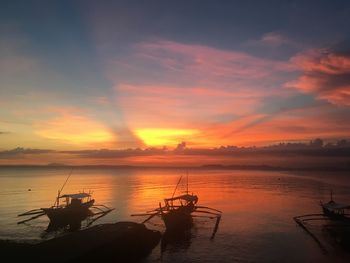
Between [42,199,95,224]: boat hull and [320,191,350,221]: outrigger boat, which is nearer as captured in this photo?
[42,199,95,224]: boat hull

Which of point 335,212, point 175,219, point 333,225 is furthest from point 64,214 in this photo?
point 335,212

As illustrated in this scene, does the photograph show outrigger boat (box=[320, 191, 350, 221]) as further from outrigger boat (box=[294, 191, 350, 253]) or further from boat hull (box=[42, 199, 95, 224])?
boat hull (box=[42, 199, 95, 224])

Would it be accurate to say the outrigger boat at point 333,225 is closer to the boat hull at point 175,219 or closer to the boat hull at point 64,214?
the boat hull at point 175,219

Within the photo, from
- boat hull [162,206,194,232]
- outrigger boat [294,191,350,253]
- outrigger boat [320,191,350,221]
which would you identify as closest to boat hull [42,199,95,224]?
boat hull [162,206,194,232]

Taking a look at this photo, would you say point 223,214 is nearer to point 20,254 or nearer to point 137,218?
point 137,218

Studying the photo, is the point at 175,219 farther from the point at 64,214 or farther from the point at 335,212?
the point at 335,212

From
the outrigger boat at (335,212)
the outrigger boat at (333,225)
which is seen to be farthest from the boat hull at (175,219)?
the outrigger boat at (335,212)

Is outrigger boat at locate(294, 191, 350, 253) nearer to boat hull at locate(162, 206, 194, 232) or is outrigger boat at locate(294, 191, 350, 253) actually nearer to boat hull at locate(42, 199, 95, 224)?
boat hull at locate(162, 206, 194, 232)

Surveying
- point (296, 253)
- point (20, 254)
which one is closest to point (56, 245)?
point (20, 254)

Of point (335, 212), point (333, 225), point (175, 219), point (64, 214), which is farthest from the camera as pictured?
point (335, 212)

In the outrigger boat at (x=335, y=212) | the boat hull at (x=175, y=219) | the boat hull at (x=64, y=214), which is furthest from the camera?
the outrigger boat at (x=335, y=212)

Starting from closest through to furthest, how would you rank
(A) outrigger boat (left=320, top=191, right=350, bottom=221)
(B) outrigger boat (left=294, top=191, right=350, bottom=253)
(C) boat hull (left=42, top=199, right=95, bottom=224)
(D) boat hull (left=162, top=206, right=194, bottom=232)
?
(B) outrigger boat (left=294, top=191, right=350, bottom=253) < (D) boat hull (left=162, top=206, right=194, bottom=232) < (C) boat hull (left=42, top=199, right=95, bottom=224) < (A) outrigger boat (left=320, top=191, right=350, bottom=221)

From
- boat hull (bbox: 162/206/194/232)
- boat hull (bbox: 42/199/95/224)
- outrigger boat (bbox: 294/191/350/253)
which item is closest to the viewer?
outrigger boat (bbox: 294/191/350/253)

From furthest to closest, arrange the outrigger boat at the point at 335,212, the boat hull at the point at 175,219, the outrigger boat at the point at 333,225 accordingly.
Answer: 1. the outrigger boat at the point at 335,212
2. the boat hull at the point at 175,219
3. the outrigger boat at the point at 333,225
